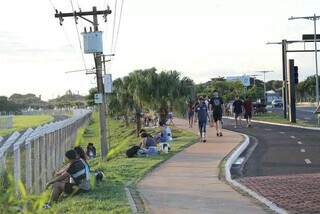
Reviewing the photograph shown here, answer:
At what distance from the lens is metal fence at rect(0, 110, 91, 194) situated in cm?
1122

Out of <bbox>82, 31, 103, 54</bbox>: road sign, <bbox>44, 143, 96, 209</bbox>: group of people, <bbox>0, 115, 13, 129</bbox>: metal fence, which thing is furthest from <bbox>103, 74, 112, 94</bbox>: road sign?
<bbox>0, 115, 13, 129</bbox>: metal fence

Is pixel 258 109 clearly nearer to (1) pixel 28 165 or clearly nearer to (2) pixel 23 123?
(2) pixel 23 123

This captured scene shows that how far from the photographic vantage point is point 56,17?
2883cm

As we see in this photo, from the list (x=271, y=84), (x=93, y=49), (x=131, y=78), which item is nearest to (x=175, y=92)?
(x=131, y=78)

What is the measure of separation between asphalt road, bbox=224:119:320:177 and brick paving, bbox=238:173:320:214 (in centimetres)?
111

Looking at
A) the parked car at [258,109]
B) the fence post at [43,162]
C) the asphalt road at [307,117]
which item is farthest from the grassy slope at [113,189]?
the parked car at [258,109]

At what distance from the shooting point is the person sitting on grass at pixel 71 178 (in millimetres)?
11289

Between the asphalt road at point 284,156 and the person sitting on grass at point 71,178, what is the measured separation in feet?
14.6

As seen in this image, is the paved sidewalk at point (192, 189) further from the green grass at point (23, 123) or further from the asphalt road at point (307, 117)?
the asphalt road at point (307, 117)

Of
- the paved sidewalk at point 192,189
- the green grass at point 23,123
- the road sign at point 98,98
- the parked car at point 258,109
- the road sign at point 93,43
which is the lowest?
the paved sidewalk at point 192,189

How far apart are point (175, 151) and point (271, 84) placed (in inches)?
6851

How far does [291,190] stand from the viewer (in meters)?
11.7

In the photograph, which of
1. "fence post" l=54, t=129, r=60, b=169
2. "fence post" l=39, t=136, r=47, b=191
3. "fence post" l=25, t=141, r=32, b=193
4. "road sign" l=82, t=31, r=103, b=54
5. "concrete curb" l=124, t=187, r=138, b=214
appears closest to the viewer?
"concrete curb" l=124, t=187, r=138, b=214

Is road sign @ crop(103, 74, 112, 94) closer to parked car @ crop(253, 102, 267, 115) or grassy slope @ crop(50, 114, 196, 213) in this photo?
grassy slope @ crop(50, 114, 196, 213)
